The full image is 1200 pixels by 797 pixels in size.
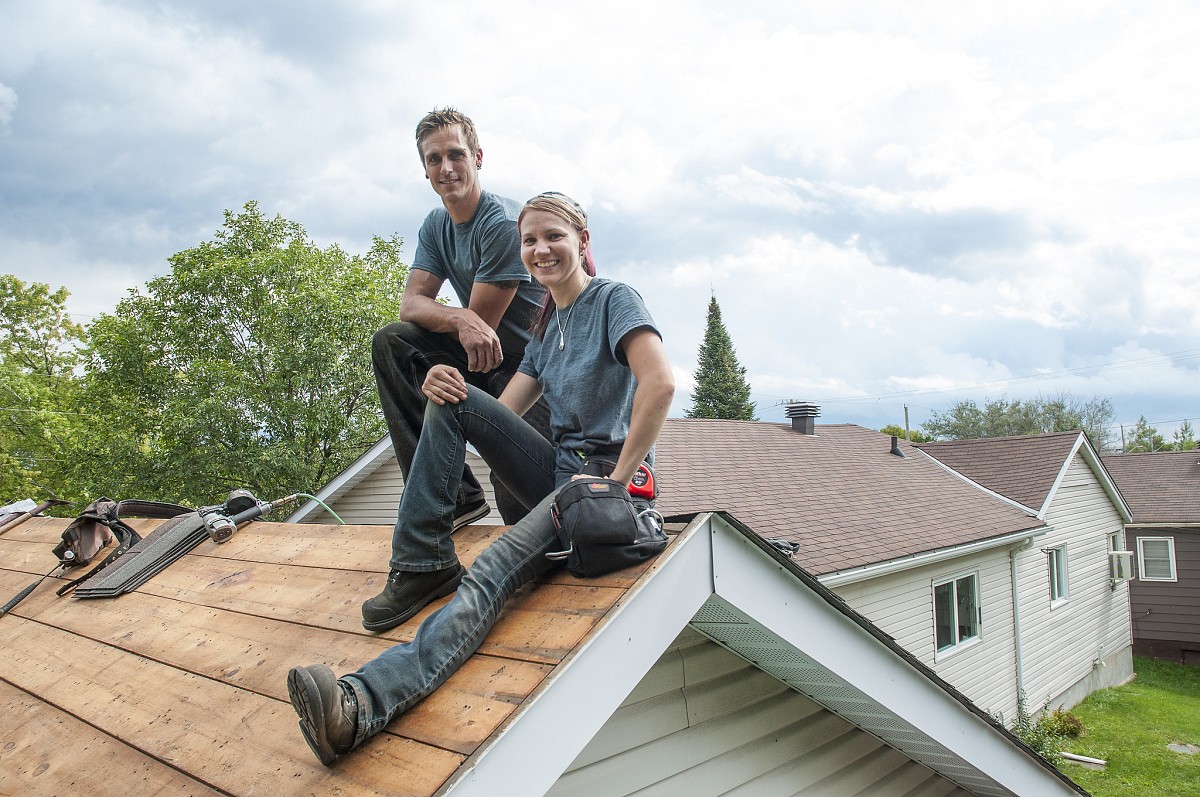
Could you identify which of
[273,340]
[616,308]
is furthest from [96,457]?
[616,308]

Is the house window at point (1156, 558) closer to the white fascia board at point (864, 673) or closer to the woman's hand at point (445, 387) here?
the white fascia board at point (864, 673)

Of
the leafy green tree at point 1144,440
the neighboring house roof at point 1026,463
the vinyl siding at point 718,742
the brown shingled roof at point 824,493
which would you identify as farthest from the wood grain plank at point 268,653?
the leafy green tree at point 1144,440

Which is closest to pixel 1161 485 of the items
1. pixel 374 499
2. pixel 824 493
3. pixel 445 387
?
pixel 824 493

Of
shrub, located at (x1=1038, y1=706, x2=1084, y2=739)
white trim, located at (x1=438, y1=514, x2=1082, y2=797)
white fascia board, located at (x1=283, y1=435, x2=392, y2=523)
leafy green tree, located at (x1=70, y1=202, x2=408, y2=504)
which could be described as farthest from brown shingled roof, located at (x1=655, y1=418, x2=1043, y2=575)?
leafy green tree, located at (x1=70, y1=202, x2=408, y2=504)

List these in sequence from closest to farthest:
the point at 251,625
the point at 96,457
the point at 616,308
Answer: the point at 616,308 < the point at 251,625 < the point at 96,457

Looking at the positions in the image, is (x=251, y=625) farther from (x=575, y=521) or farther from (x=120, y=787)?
(x=575, y=521)

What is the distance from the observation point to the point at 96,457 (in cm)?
2019

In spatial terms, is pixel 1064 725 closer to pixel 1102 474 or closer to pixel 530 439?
pixel 1102 474

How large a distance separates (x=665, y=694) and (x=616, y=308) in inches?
50.8

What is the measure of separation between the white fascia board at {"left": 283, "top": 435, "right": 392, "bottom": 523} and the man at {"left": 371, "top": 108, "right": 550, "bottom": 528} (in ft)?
33.8

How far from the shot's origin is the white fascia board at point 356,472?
13227mm

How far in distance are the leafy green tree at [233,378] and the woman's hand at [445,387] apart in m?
17.9

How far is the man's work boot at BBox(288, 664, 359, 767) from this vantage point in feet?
5.43

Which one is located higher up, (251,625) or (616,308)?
(616,308)
